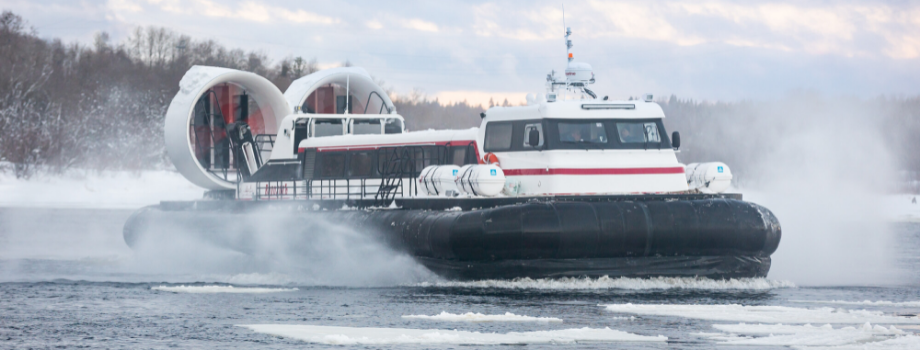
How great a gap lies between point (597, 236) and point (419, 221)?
203cm

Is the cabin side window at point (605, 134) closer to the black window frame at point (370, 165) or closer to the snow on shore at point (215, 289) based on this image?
the black window frame at point (370, 165)

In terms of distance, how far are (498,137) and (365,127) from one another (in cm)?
413

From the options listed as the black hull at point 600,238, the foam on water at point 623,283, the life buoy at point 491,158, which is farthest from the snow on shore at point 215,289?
the life buoy at point 491,158

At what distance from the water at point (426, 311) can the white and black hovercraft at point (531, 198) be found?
0.98ft

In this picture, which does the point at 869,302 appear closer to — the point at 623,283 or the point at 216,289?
the point at 623,283

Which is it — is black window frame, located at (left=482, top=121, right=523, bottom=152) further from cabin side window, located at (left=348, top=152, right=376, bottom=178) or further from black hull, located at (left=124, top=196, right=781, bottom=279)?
cabin side window, located at (left=348, top=152, right=376, bottom=178)

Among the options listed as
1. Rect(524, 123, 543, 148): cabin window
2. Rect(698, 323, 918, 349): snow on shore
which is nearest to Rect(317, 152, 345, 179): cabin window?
Rect(524, 123, 543, 148): cabin window

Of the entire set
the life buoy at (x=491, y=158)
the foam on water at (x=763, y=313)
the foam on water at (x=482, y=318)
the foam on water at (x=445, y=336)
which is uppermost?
the life buoy at (x=491, y=158)

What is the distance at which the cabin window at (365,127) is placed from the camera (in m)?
16.5

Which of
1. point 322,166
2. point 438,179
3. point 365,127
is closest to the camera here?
point 438,179

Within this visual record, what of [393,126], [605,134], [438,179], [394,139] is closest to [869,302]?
[605,134]

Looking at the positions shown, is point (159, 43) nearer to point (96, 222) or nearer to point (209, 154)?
point (96, 222)

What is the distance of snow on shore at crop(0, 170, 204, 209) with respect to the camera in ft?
119

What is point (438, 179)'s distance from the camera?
12469 mm
